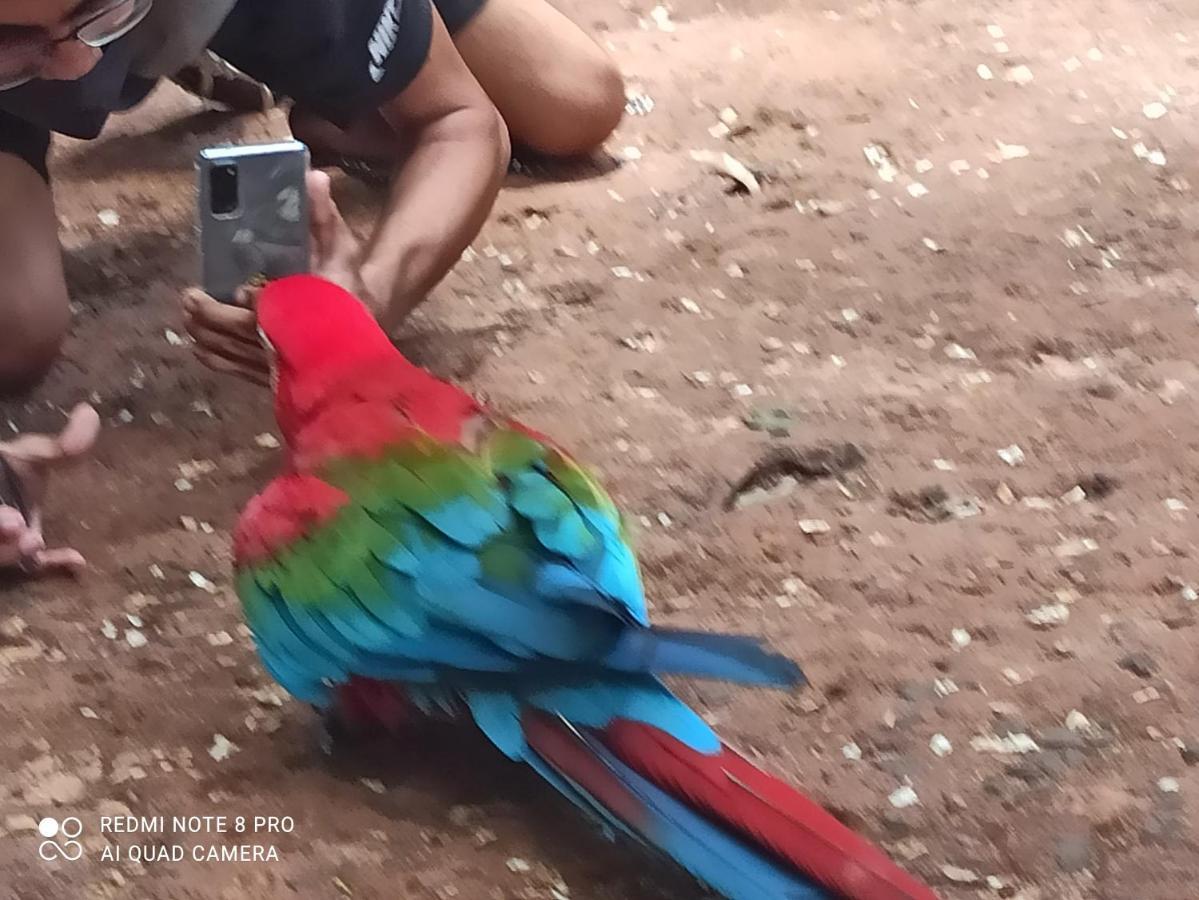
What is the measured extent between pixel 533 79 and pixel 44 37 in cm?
66

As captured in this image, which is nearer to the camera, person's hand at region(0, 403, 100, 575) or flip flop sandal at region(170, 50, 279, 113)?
person's hand at region(0, 403, 100, 575)

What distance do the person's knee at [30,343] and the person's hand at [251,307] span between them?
0.14m

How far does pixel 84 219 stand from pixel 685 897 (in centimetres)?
96

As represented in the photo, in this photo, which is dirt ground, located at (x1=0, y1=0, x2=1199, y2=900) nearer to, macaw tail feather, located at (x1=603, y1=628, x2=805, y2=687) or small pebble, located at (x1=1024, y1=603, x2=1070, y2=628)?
small pebble, located at (x1=1024, y1=603, x2=1070, y2=628)

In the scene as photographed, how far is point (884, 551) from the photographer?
81 cm

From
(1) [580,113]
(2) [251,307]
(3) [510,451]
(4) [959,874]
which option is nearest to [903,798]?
(4) [959,874]

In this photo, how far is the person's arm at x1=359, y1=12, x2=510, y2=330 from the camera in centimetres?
102

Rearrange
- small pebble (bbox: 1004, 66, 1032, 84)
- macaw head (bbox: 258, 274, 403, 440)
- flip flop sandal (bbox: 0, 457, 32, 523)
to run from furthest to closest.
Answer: small pebble (bbox: 1004, 66, 1032, 84) < flip flop sandal (bbox: 0, 457, 32, 523) < macaw head (bbox: 258, 274, 403, 440)

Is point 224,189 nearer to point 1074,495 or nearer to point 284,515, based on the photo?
point 284,515

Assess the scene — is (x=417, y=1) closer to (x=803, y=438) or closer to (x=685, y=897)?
(x=803, y=438)

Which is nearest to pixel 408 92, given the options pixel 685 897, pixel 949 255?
pixel 949 255

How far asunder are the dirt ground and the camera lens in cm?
16

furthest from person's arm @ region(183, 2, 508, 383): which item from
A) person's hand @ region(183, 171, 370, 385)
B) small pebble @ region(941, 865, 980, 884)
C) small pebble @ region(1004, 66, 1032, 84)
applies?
small pebble @ region(1004, 66, 1032, 84)

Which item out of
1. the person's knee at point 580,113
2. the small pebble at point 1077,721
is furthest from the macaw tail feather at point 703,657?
the person's knee at point 580,113
